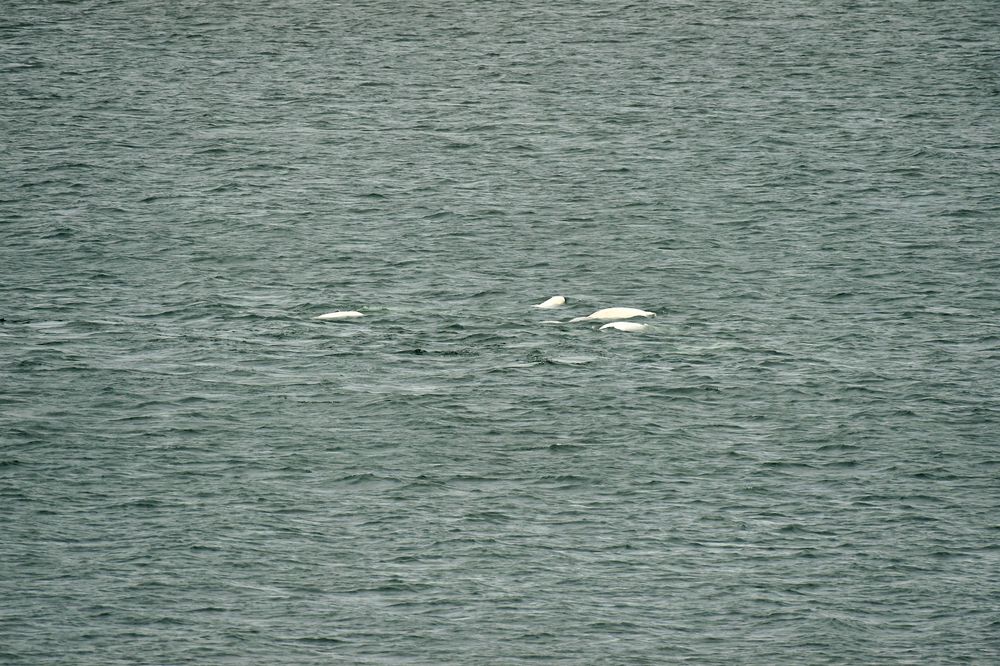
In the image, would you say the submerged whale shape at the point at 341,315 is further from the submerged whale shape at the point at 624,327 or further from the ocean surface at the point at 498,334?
the submerged whale shape at the point at 624,327

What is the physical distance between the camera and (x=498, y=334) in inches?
2694

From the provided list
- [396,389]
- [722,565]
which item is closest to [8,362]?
[396,389]

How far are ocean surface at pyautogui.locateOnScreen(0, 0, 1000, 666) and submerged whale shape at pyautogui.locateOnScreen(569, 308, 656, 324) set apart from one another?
0.80 meters

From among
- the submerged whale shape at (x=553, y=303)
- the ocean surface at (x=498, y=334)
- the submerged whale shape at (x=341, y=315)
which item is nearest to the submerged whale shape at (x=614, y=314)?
the ocean surface at (x=498, y=334)

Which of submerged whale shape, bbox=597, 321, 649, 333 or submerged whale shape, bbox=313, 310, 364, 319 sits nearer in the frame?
submerged whale shape, bbox=597, 321, 649, 333

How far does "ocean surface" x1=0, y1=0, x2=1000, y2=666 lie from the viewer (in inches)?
1810

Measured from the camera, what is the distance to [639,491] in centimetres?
5328

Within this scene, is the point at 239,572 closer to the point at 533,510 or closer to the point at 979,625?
the point at 533,510

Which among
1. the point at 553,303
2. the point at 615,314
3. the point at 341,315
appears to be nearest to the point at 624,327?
the point at 615,314

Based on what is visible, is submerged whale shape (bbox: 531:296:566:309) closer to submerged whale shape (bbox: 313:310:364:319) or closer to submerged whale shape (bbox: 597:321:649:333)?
submerged whale shape (bbox: 597:321:649:333)

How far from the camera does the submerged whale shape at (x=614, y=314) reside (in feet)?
228

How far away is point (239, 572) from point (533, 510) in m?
9.79

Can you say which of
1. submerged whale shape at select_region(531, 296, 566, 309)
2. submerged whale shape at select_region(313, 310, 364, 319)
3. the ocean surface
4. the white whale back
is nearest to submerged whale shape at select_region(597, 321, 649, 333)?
the ocean surface

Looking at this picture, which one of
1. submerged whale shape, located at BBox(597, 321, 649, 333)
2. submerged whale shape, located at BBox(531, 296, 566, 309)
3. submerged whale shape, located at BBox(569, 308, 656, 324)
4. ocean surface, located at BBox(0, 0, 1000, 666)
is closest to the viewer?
ocean surface, located at BBox(0, 0, 1000, 666)
